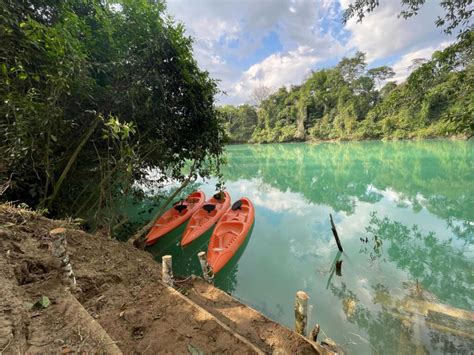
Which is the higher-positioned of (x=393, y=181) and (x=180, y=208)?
(x=180, y=208)

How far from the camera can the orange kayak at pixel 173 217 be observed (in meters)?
5.35

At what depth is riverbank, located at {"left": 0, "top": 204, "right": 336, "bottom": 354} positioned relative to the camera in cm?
130

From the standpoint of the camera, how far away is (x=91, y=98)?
3.39 metres

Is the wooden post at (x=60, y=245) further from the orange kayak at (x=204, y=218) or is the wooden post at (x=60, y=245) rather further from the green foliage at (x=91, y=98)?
the orange kayak at (x=204, y=218)

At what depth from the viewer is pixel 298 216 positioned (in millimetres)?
7066

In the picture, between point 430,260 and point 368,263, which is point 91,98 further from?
point 430,260

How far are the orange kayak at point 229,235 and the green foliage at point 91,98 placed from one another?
4.40ft

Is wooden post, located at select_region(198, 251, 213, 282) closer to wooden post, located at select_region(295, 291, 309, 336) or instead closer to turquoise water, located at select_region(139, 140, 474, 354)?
turquoise water, located at select_region(139, 140, 474, 354)

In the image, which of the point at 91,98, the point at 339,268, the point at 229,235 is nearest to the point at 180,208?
the point at 229,235

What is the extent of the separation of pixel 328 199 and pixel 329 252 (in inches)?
151

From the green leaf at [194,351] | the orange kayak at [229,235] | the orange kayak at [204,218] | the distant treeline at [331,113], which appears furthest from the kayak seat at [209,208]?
the distant treeline at [331,113]

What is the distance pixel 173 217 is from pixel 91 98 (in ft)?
11.7

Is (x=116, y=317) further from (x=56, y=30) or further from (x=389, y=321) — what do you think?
(x=389, y=321)

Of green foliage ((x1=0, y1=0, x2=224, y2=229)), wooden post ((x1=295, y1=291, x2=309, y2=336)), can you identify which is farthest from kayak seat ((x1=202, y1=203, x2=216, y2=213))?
wooden post ((x1=295, y1=291, x2=309, y2=336))
